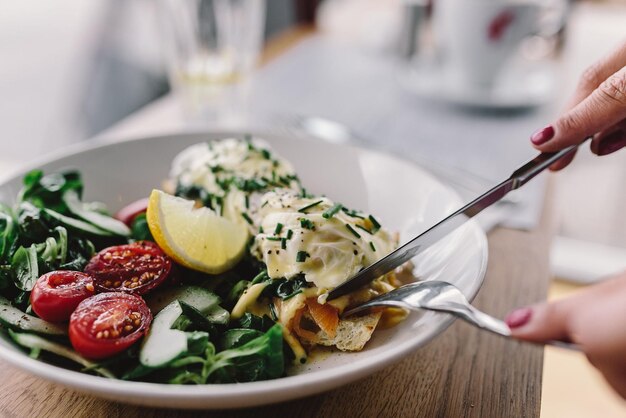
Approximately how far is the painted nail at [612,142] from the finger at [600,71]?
0.34ft

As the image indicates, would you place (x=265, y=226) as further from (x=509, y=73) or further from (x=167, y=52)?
(x=509, y=73)

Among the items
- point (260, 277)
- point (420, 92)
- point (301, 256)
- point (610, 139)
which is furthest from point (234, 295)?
point (420, 92)

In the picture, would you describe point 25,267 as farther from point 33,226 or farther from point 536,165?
point 536,165

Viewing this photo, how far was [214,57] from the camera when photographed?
2363mm

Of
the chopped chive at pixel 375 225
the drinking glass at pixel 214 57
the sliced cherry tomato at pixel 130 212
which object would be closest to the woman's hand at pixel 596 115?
the chopped chive at pixel 375 225

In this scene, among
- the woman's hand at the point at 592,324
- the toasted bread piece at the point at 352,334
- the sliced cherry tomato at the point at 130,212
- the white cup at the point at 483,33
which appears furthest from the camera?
the white cup at the point at 483,33

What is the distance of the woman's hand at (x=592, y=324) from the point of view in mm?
800

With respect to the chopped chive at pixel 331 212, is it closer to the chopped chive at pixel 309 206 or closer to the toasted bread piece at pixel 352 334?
the chopped chive at pixel 309 206

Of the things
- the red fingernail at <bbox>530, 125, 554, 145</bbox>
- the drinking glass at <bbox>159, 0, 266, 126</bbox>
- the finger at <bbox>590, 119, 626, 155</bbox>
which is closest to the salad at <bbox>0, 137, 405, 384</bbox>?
the red fingernail at <bbox>530, 125, 554, 145</bbox>

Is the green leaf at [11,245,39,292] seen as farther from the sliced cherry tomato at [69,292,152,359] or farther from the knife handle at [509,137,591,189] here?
the knife handle at [509,137,591,189]

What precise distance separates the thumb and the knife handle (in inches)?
12.9

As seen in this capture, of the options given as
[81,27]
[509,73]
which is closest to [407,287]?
[509,73]

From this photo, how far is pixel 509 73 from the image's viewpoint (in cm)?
262

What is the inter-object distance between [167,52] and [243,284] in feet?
4.48
